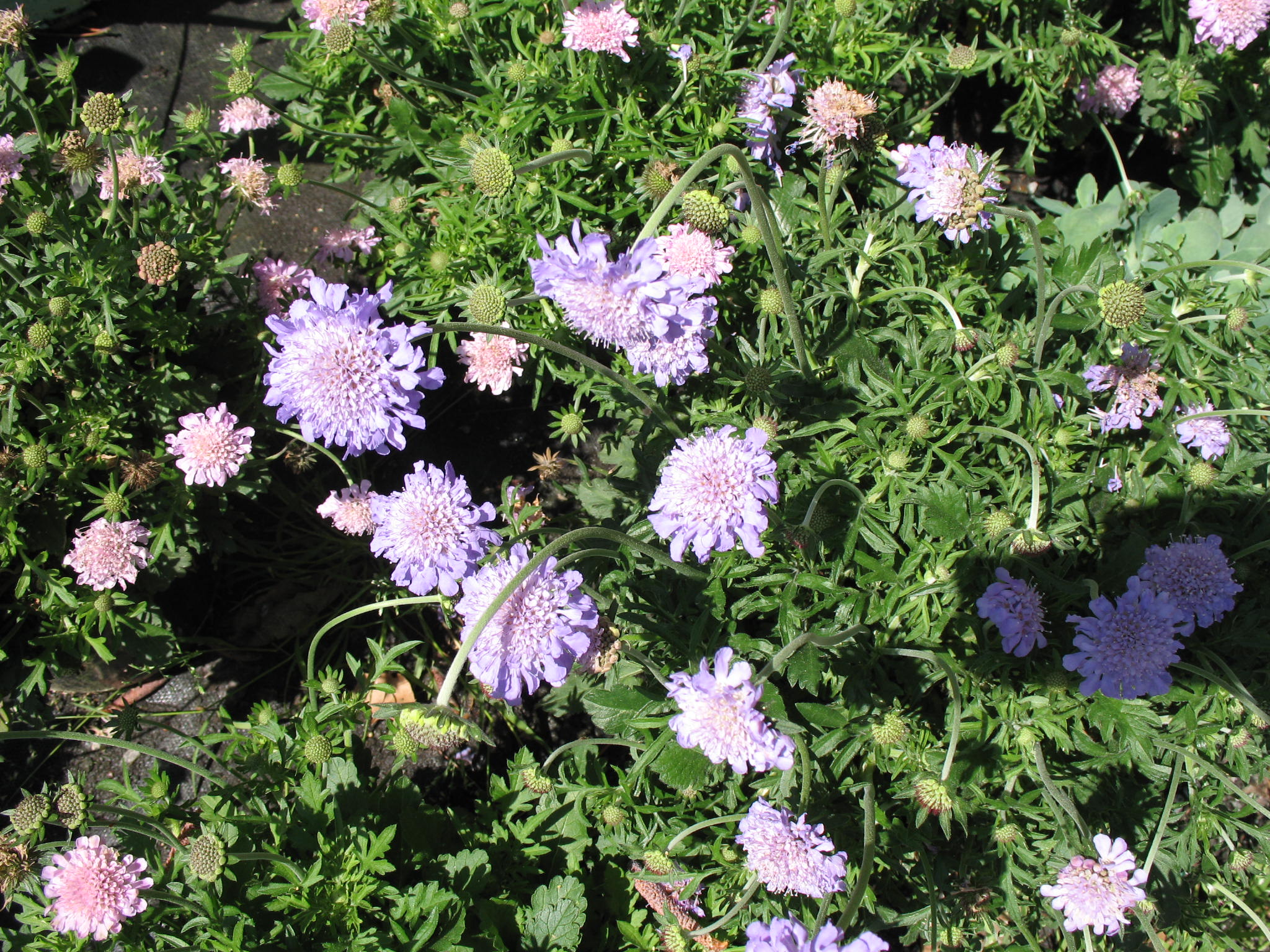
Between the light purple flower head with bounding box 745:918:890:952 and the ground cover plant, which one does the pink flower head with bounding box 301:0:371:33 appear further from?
the light purple flower head with bounding box 745:918:890:952

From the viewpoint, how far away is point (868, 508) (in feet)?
8.98

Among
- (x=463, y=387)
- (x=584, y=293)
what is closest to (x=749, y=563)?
(x=584, y=293)

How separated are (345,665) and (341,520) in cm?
85

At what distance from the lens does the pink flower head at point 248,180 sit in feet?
10.3

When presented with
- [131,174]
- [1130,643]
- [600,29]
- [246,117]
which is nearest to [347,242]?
[246,117]

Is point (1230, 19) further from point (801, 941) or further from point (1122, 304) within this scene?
point (801, 941)

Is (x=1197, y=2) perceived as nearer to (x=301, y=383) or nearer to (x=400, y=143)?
(x=400, y=143)

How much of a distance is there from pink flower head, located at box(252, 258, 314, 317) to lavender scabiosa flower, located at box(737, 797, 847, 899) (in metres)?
2.53

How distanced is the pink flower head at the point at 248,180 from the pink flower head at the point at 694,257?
1608 mm

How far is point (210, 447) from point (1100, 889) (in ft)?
9.91

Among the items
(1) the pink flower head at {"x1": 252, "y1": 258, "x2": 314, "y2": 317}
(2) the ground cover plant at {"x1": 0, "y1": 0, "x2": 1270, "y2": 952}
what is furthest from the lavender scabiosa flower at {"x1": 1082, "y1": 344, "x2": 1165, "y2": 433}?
(1) the pink flower head at {"x1": 252, "y1": 258, "x2": 314, "y2": 317}

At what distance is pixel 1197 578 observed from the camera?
2.45 m

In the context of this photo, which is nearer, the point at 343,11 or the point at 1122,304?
the point at 1122,304

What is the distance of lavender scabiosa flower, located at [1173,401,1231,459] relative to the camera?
2768mm
